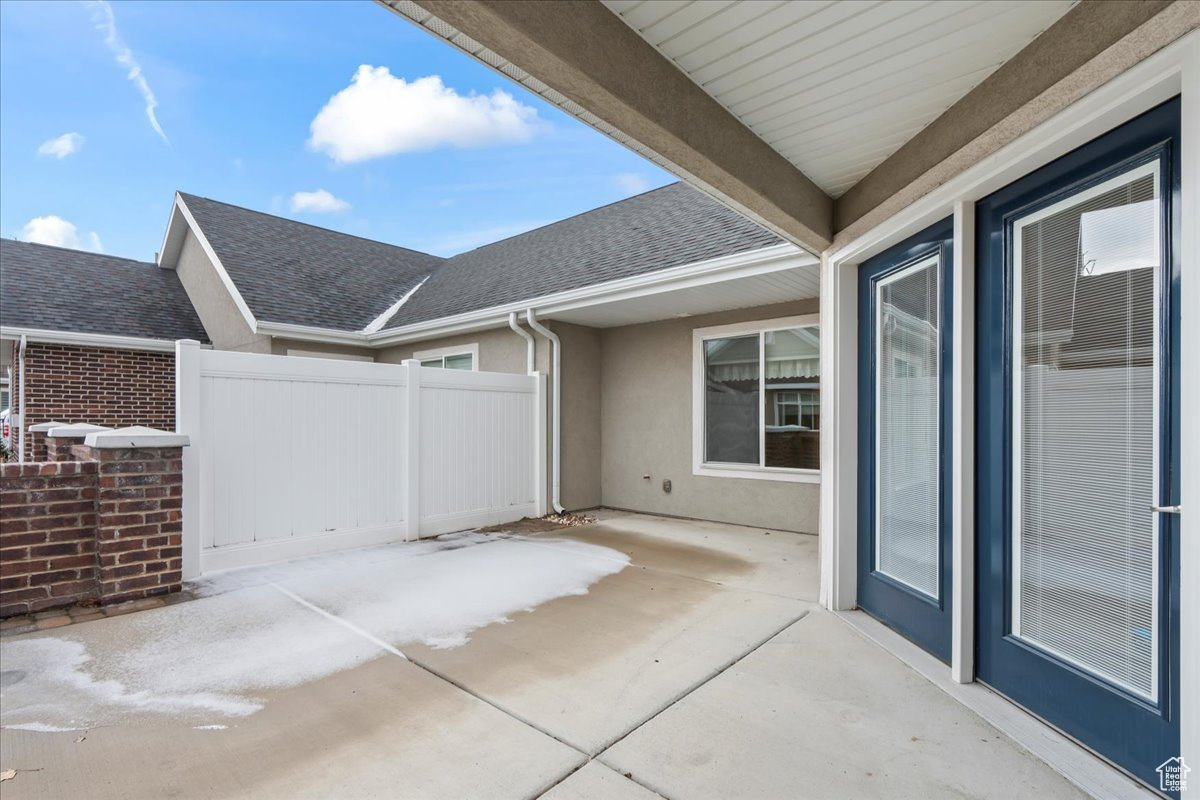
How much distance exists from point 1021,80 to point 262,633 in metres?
4.96

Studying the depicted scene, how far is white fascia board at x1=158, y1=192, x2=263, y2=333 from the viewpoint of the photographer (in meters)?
8.44

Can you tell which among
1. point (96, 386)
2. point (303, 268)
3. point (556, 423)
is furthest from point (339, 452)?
point (96, 386)

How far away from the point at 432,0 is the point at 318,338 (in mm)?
8316

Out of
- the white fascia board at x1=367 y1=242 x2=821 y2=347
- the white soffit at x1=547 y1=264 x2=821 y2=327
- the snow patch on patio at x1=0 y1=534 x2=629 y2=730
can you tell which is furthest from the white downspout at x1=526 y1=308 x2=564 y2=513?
the snow patch on patio at x1=0 y1=534 x2=629 y2=730

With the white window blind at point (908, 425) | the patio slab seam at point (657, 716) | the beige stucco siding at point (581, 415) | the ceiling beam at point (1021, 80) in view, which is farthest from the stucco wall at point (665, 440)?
the ceiling beam at point (1021, 80)

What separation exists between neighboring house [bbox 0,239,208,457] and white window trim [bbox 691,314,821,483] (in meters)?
9.10

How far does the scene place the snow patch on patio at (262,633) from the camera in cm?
282

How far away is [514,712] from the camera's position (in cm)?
272

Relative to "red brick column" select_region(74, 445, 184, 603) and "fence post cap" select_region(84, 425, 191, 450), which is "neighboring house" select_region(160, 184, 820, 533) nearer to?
"fence post cap" select_region(84, 425, 191, 450)

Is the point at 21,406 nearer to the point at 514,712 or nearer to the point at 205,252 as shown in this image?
the point at 205,252

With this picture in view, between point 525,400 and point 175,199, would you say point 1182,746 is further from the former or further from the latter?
point 175,199

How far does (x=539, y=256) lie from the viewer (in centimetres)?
992

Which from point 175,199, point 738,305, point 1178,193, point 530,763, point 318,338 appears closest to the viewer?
point 1178,193

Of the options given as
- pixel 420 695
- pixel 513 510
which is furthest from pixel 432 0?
pixel 513 510
